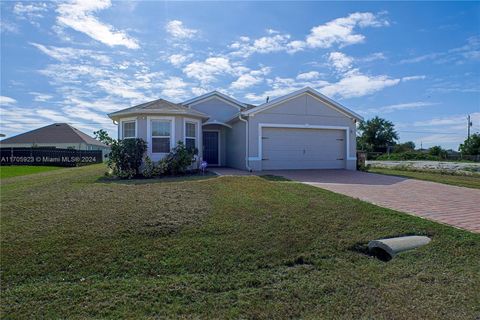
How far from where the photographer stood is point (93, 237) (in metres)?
5.08

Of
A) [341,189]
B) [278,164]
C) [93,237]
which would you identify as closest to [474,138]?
[278,164]

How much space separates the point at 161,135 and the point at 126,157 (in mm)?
1954

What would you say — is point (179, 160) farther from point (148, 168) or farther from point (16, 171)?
point (16, 171)

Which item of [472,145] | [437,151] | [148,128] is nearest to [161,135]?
[148,128]

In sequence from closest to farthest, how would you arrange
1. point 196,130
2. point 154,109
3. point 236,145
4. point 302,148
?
point 154,109 < point 196,130 < point 302,148 < point 236,145

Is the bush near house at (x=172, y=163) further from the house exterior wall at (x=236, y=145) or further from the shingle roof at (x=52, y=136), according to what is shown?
the shingle roof at (x=52, y=136)

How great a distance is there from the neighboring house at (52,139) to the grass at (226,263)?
30.5 metres

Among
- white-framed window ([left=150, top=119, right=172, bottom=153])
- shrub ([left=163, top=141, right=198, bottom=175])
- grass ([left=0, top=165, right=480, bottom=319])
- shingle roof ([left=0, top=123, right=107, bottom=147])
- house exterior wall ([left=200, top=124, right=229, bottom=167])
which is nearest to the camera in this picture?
grass ([left=0, top=165, right=480, bottom=319])

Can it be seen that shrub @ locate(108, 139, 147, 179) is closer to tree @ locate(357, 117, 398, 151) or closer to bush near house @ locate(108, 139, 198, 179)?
bush near house @ locate(108, 139, 198, 179)

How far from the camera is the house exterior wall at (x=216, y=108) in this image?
705 inches

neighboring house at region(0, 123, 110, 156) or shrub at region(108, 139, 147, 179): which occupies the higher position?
neighboring house at region(0, 123, 110, 156)

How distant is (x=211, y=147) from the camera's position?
18.4 meters

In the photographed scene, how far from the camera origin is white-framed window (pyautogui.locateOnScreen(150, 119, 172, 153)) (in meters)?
13.4

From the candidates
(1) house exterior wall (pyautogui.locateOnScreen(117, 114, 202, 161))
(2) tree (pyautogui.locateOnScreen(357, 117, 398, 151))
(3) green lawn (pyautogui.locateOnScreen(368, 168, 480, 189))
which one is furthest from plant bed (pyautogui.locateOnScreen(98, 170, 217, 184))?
(2) tree (pyautogui.locateOnScreen(357, 117, 398, 151))
